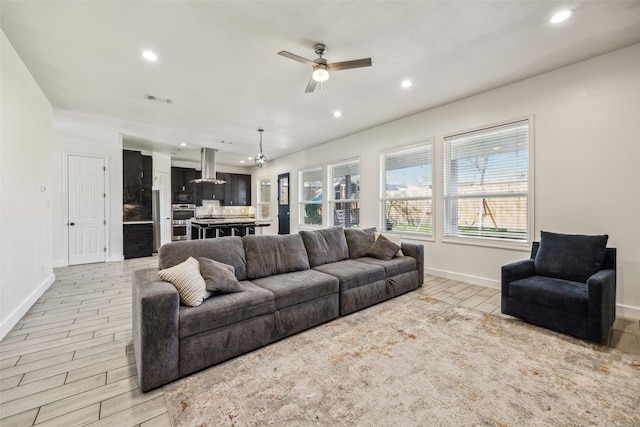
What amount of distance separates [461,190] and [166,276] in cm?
422

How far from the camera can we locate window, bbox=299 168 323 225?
287 inches

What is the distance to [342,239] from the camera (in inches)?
153

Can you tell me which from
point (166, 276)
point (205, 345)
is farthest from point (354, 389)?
point (166, 276)

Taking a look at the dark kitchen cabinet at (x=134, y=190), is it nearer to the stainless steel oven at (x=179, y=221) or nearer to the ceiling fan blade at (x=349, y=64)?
the stainless steel oven at (x=179, y=221)

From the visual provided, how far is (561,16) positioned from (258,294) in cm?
361

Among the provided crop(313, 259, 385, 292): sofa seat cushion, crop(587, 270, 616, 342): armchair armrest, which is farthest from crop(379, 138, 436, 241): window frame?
crop(587, 270, 616, 342): armchair armrest

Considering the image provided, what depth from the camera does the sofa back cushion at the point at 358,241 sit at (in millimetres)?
3930

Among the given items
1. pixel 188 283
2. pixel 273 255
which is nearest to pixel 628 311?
pixel 273 255

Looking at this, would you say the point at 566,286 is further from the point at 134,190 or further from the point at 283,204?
the point at 134,190

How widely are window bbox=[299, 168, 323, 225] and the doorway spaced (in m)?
0.70

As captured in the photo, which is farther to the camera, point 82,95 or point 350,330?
point 82,95

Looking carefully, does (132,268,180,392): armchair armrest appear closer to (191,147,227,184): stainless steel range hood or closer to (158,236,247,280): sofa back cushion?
(158,236,247,280): sofa back cushion

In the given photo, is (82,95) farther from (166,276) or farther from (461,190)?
(461,190)

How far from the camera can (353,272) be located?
310 centimetres
